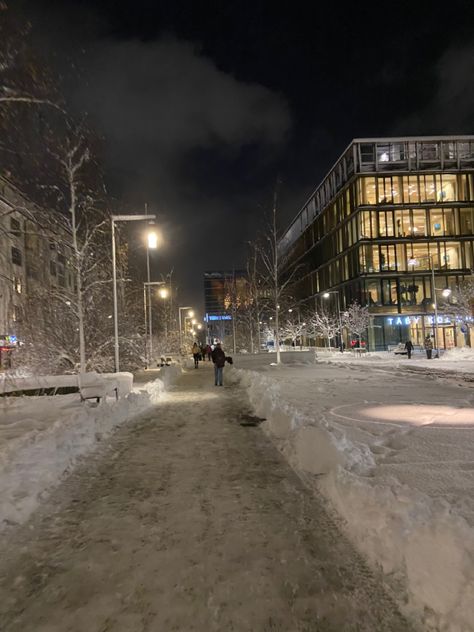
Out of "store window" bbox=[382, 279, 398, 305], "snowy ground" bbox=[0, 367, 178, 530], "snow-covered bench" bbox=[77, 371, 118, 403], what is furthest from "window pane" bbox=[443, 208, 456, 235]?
"snow-covered bench" bbox=[77, 371, 118, 403]

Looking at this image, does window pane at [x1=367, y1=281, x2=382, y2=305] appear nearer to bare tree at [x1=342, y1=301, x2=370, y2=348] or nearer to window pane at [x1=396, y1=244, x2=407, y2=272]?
bare tree at [x1=342, y1=301, x2=370, y2=348]

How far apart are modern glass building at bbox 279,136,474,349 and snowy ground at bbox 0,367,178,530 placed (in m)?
47.9

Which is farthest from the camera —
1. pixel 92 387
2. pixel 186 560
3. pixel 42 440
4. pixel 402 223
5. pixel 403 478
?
pixel 402 223

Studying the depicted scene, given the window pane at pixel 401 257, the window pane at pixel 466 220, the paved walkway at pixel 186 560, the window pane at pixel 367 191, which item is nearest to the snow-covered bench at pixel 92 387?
the paved walkway at pixel 186 560

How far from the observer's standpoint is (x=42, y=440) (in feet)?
25.9

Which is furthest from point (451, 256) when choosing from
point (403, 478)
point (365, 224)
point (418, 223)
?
point (403, 478)

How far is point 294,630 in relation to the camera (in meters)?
Answer: 3.11

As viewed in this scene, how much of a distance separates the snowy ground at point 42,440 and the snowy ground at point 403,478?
11.2 ft

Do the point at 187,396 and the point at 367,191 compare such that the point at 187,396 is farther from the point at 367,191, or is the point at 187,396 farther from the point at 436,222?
the point at 436,222

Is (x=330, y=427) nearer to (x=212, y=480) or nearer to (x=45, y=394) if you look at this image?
(x=212, y=480)

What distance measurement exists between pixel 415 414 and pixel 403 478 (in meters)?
5.48

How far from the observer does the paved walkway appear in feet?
10.7

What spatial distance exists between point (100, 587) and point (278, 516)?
6.72 ft

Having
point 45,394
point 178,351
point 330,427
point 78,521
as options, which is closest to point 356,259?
point 178,351
